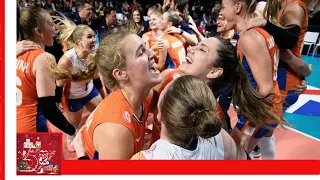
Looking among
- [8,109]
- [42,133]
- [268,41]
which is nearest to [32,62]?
[8,109]

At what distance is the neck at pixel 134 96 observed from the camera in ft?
4.52

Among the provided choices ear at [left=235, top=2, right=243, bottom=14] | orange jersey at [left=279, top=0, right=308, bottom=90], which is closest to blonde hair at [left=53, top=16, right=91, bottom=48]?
ear at [left=235, top=2, right=243, bottom=14]

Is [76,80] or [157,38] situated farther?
[157,38]

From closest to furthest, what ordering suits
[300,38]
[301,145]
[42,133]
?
1. [42,133]
2. [300,38]
3. [301,145]

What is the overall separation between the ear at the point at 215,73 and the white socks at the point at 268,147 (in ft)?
2.23

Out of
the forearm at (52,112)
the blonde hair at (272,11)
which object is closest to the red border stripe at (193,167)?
the forearm at (52,112)

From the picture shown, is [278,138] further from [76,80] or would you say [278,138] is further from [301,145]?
[76,80]

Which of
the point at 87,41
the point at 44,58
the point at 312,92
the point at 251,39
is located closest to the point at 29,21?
the point at 44,58

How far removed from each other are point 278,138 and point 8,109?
171 centimetres

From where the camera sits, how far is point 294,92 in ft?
6.12

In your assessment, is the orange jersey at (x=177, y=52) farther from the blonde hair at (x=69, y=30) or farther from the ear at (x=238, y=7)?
the blonde hair at (x=69, y=30)

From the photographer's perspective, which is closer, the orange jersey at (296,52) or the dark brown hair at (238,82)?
the dark brown hair at (238,82)

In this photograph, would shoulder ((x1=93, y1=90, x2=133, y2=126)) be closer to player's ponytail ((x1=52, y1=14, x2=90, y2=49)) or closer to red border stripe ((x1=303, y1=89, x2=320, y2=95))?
player's ponytail ((x1=52, y1=14, x2=90, y2=49))

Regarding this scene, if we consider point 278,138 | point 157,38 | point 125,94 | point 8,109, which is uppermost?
point 157,38
